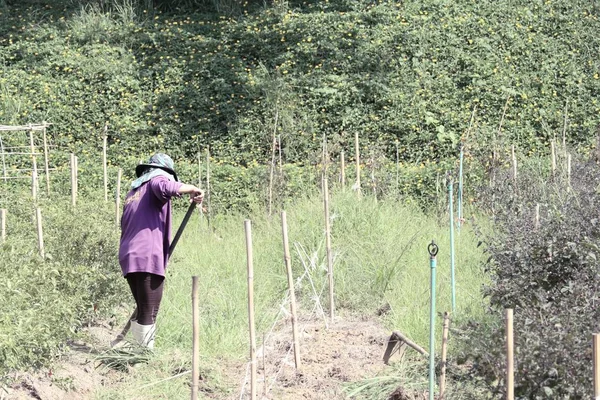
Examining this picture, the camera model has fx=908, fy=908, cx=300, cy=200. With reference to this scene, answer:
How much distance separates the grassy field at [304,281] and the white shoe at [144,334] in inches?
4.3

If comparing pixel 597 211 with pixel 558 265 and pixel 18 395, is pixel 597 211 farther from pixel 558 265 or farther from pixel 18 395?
pixel 18 395

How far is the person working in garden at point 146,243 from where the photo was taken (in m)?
6.15

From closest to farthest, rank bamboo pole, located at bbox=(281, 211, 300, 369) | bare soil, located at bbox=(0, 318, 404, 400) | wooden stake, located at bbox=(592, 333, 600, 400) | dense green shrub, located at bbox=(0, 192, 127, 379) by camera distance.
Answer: wooden stake, located at bbox=(592, 333, 600, 400)
dense green shrub, located at bbox=(0, 192, 127, 379)
bare soil, located at bbox=(0, 318, 404, 400)
bamboo pole, located at bbox=(281, 211, 300, 369)

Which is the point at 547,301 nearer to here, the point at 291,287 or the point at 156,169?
the point at 291,287

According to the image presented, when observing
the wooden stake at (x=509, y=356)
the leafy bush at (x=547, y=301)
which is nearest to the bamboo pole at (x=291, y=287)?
the leafy bush at (x=547, y=301)

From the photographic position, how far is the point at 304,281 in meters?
7.92

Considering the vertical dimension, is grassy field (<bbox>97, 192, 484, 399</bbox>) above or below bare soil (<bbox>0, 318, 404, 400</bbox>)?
above

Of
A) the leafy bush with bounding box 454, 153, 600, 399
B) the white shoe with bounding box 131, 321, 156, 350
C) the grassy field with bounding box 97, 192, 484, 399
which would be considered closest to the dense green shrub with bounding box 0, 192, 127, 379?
the white shoe with bounding box 131, 321, 156, 350

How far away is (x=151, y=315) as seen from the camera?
623 centimetres

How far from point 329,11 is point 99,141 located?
4.89m

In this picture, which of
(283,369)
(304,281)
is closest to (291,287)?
(283,369)

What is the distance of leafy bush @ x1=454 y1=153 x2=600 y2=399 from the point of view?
4258mm

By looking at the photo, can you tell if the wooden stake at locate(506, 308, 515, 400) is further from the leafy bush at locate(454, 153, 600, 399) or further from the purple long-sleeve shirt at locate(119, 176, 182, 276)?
the purple long-sleeve shirt at locate(119, 176, 182, 276)

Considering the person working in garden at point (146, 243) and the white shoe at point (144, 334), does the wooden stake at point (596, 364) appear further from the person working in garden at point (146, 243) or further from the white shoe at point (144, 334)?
the white shoe at point (144, 334)
